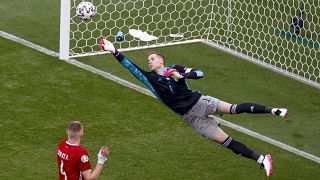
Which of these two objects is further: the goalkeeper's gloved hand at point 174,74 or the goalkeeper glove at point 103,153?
the goalkeeper's gloved hand at point 174,74

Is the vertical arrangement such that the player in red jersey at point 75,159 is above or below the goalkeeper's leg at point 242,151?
above

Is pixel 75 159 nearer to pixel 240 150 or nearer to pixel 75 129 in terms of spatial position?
pixel 75 129

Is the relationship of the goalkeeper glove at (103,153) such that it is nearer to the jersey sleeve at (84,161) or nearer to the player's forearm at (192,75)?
the jersey sleeve at (84,161)

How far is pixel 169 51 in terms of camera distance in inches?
719

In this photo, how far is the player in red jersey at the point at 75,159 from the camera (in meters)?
10.3

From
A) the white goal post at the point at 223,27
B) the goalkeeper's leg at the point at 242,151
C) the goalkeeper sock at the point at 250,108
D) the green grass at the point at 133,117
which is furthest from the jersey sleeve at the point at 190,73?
the white goal post at the point at 223,27

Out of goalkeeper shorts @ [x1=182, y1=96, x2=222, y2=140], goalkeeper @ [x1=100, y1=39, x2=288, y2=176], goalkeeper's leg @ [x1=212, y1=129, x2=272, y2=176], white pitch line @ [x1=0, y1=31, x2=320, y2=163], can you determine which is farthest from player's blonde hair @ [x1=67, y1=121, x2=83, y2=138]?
white pitch line @ [x1=0, y1=31, x2=320, y2=163]

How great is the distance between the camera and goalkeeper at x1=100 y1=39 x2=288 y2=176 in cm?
1269

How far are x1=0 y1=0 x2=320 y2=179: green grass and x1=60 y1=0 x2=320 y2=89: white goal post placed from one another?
42 centimetres

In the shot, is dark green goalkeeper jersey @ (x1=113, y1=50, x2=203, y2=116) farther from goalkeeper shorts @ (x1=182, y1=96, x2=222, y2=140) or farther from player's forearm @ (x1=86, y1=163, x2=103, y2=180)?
player's forearm @ (x1=86, y1=163, x2=103, y2=180)

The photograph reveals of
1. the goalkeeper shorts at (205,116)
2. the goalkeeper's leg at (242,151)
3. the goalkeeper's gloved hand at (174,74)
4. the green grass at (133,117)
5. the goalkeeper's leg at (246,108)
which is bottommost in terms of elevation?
the green grass at (133,117)

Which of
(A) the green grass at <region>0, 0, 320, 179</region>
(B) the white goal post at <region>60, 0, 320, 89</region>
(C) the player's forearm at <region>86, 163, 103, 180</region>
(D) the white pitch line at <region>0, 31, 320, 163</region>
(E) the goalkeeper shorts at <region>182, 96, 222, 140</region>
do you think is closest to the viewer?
(C) the player's forearm at <region>86, 163, 103, 180</region>

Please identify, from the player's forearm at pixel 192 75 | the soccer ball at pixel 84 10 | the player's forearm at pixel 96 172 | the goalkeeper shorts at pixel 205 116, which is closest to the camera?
the player's forearm at pixel 96 172

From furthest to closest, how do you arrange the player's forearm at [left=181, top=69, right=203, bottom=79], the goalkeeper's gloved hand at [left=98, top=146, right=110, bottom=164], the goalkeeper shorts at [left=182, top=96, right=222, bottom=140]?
1. the goalkeeper shorts at [left=182, top=96, right=222, bottom=140]
2. the player's forearm at [left=181, top=69, right=203, bottom=79]
3. the goalkeeper's gloved hand at [left=98, top=146, right=110, bottom=164]
